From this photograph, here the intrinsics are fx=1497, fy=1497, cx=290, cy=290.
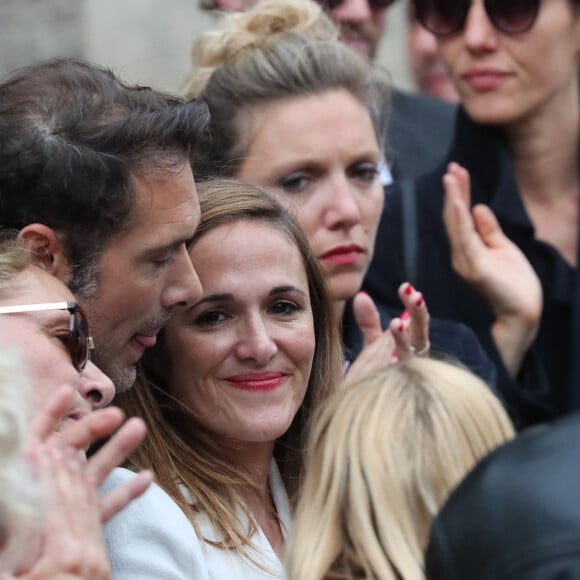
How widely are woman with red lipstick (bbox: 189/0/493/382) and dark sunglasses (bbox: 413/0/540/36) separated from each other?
0.38m

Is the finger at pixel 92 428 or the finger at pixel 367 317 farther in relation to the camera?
the finger at pixel 367 317

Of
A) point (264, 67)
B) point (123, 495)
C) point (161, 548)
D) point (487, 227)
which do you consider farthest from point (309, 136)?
point (123, 495)

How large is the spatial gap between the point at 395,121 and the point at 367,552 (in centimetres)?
302

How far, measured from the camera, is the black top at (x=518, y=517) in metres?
1.63

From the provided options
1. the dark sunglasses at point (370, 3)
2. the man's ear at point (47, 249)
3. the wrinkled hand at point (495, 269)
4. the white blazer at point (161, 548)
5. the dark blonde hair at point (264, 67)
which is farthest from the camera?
the dark sunglasses at point (370, 3)

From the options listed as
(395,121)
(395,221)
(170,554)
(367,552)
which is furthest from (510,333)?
(367,552)

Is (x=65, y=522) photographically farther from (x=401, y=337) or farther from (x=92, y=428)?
(x=401, y=337)

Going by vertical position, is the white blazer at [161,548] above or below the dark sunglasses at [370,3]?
below

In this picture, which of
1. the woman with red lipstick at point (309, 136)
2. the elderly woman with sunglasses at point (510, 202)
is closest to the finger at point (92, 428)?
the woman with red lipstick at point (309, 136)

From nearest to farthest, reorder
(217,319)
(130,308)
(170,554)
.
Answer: (170,554)
(130,308)
(217,319)

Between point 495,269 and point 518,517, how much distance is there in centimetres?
260

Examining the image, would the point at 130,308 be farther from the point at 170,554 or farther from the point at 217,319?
the point at 170,554

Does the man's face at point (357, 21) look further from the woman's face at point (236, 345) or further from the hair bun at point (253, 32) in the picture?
the woman's face at point (236, 345)

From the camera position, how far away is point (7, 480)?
70.5 inches
